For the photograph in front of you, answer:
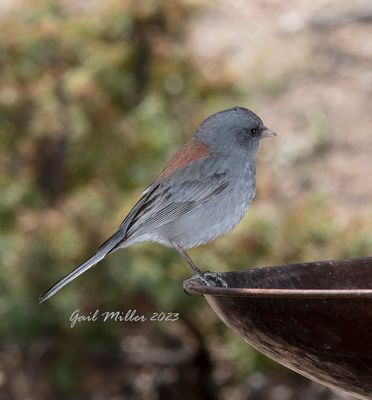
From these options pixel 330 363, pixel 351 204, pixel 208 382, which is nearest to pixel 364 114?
pixel 351 204

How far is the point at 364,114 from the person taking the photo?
876cm

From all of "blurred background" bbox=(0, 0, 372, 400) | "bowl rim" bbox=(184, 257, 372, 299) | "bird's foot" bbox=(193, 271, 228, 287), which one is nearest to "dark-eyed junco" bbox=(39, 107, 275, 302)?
"bird's foot" bbox=(193, 271, 228, 287)

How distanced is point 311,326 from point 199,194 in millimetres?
1784

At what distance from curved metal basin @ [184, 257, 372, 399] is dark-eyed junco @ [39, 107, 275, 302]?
1154 millimetres

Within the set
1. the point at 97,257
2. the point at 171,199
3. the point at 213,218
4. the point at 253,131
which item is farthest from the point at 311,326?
the point at 253,131

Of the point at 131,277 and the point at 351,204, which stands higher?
the point at 131,277

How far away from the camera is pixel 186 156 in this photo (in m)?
4.16

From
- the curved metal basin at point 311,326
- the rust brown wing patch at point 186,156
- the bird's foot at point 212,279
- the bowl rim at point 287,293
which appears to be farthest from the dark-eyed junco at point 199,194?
the bowl rim at point 287,293

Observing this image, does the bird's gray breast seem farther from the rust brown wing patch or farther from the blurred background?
the blurred background

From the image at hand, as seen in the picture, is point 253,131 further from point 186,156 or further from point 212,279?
point 212,279

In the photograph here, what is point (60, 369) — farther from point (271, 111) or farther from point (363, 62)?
point (363, 62)

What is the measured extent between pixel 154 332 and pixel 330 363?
3871 millimetres

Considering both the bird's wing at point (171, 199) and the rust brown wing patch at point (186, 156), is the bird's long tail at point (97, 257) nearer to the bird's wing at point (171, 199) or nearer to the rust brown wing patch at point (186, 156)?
the bird's wing at point (171, 199)

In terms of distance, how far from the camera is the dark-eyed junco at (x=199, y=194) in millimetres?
4004
